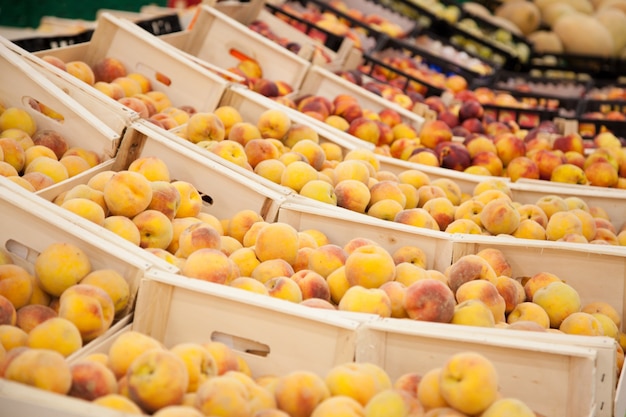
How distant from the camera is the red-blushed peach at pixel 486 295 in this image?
1892 millimetres

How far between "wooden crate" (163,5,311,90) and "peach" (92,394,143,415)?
272 centimetres

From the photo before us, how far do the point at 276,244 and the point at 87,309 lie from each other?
Result: 2.00 feet

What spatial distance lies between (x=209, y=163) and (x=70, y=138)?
0.52 meters

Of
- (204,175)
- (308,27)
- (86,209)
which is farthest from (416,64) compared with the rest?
(86,209)

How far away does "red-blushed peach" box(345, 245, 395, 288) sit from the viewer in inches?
75.4

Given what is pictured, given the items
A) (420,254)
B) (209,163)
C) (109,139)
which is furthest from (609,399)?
(109,139)

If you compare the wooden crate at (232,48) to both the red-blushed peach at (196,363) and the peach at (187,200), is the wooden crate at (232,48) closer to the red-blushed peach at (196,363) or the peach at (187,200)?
the peach at (187,200)

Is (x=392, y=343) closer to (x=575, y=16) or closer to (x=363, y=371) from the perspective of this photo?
(x=363, y=371)

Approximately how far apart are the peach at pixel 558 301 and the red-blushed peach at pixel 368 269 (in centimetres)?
45

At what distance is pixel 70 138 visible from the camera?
8.32 ft

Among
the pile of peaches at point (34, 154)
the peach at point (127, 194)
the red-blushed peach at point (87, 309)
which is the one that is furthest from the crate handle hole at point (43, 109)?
the red-blushed peach at point (87, 309)

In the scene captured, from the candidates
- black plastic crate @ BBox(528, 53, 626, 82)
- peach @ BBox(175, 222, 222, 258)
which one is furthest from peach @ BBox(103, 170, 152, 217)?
black plastic crate @ BBox(528, 53, 626, 82)

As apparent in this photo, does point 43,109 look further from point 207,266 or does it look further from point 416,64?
point 416,64

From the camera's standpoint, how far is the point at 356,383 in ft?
4.47
